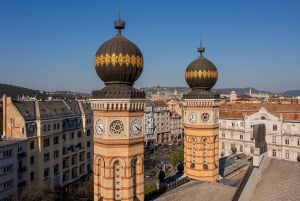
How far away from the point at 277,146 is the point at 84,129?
33.6 metres

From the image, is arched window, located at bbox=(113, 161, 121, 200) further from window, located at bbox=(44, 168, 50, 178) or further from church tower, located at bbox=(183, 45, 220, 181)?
window, located at bbox=(44, 168, 50, 178)

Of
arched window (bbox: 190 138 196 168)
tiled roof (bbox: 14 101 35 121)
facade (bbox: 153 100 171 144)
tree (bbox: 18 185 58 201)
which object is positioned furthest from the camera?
facade (bbox: 153 100 171 144)

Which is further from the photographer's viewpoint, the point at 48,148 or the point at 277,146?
the point at 277,146

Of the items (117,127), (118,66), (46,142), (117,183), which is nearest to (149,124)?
(46,142)

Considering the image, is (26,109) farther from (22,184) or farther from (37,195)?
(37,195)

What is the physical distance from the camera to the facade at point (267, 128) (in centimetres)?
5488

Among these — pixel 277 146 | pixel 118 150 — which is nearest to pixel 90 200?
pixel 118 150

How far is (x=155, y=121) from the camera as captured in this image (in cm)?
9875

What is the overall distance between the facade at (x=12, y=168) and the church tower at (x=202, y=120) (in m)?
25.9

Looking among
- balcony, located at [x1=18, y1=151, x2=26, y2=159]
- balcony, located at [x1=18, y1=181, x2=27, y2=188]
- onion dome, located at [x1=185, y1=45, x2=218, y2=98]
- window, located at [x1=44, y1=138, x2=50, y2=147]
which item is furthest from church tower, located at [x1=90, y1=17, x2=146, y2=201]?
window, located at [x1=44, y1=138, x2=50, y2=147]

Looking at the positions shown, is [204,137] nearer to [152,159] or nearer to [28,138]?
[28,138]

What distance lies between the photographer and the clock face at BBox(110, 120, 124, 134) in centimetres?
1611

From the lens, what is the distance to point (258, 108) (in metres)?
64.8

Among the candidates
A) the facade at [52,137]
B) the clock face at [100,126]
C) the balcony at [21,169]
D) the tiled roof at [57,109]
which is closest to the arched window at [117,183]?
the clock face at [100,126]
